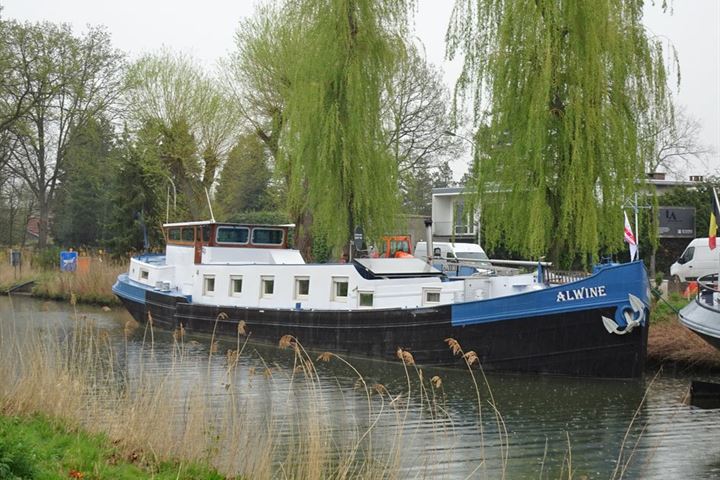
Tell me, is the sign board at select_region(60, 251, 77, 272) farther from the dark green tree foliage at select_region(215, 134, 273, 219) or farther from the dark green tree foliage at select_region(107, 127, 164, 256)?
the dark green tree foliage at select_region(215, 134, 273, 219)

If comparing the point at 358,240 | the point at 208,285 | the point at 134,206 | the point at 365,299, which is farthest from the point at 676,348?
the point at 134,206

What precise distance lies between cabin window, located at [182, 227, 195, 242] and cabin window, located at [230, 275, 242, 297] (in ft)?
8.14

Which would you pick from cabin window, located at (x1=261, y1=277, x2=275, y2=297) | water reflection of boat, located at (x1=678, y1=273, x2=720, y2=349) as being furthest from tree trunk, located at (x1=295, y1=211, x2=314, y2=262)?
water reflection of boat, located at (x1=678, y1=273, x2=720, y2=349)

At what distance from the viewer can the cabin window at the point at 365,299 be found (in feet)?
65.0

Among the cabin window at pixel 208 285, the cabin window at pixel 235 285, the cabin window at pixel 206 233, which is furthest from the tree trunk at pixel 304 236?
the cabin window at pixel 235 285

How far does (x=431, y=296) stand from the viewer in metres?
18.7

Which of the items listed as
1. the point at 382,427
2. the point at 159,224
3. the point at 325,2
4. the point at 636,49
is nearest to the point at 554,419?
the point at 382,427

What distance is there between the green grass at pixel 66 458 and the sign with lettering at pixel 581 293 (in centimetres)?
992

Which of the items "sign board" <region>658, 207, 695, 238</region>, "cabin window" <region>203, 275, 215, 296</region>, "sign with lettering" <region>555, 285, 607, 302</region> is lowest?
"cabin window" <region>203, 275, 215, 296</region>

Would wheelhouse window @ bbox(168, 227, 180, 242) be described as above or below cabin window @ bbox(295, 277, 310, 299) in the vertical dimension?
above

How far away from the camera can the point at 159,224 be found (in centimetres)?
4388

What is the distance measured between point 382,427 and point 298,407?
1.41 metres

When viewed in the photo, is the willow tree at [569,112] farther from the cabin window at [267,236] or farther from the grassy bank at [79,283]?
the grassy bank at [79,283]

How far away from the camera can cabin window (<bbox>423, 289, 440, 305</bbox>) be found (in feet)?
61.2
